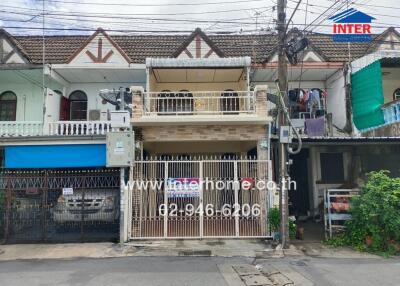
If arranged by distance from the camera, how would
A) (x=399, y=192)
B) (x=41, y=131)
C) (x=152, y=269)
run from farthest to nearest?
(x=41, y=131)
(x=399, y=192)
(x=152, y=269)

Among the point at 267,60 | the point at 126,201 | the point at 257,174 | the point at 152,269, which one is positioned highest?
the point at 267,60

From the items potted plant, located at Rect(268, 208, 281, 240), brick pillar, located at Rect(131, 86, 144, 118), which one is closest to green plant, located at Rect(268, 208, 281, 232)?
potted plant, located at Rect(268, 208, 281, 240)

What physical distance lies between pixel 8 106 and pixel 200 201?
10.4 meters

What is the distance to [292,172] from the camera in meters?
15.0

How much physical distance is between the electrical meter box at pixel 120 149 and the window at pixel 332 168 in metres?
7.88

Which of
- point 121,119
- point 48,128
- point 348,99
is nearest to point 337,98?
point 348,99

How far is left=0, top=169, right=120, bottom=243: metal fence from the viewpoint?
33.4 ft

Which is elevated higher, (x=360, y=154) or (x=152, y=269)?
(x=360, y=154)

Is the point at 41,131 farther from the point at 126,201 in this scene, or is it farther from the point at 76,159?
the point at 126,201

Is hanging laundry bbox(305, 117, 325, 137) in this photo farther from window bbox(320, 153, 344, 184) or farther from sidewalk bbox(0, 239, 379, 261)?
sidewalk bbox(0, 239, 379, 261)

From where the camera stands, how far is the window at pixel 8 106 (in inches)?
621

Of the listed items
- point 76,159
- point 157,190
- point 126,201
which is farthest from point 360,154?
point 76,159

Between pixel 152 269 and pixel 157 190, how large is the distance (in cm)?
325

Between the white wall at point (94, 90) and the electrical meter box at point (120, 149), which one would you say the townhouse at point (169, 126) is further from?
the electrical meter box at point (120, 149)
